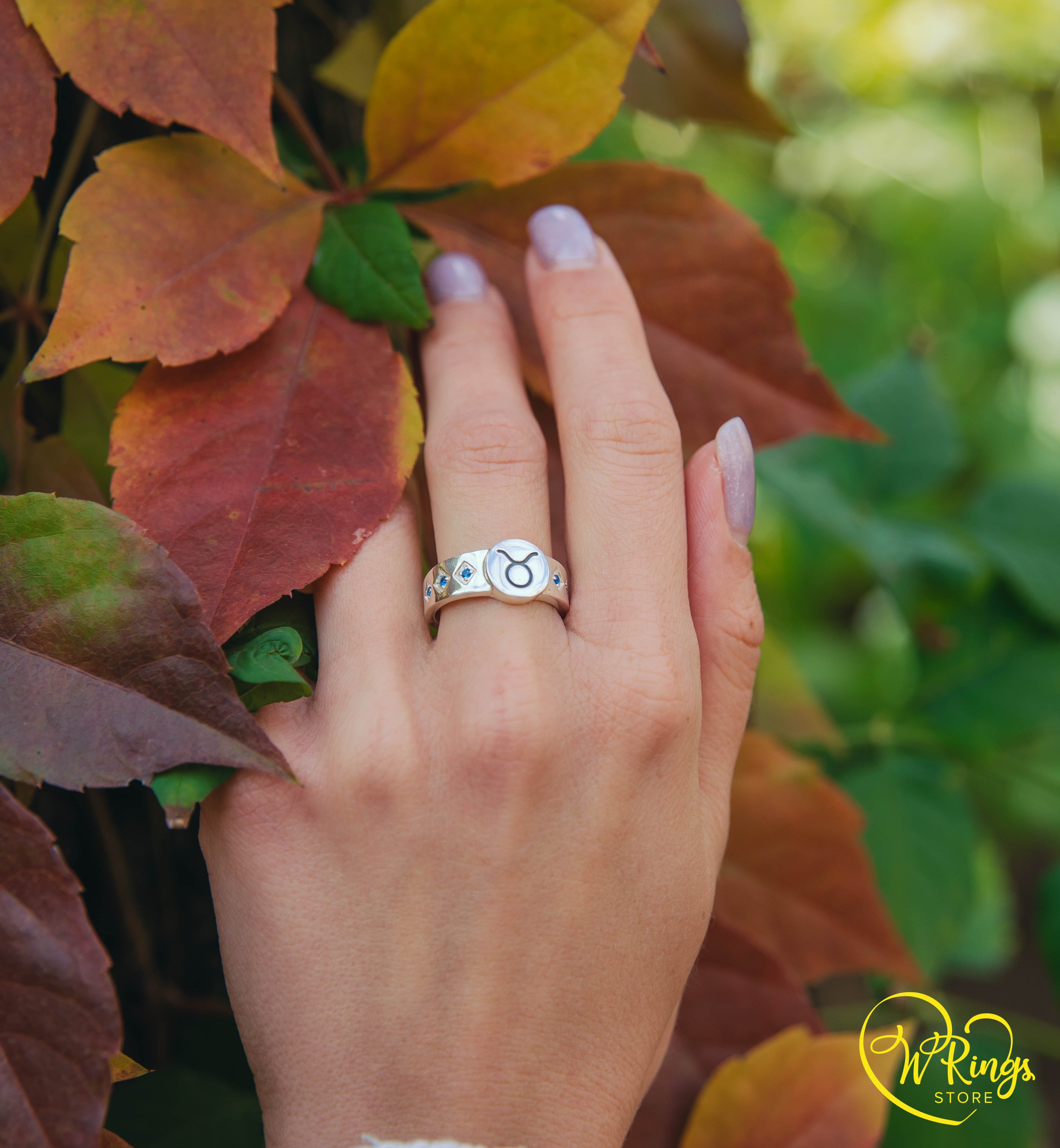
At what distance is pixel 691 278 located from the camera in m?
0.52

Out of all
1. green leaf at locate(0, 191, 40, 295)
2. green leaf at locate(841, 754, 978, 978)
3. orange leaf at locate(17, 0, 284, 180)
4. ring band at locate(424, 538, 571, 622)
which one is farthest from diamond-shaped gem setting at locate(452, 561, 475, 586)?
green leaf at locate(841, 754, 978, 978)

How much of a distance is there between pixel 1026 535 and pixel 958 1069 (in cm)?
53

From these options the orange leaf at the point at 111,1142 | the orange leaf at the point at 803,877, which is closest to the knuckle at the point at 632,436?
the orange leaf at the point at 803,877

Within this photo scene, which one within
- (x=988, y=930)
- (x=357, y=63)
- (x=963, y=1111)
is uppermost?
(x=357, y=63)

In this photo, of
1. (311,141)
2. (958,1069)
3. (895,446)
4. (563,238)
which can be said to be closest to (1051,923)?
(958,1069)

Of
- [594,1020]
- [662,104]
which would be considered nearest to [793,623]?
[662,104]

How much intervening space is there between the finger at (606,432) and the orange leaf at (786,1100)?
0.32 metres

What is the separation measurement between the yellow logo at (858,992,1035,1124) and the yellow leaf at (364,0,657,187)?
0.69 m

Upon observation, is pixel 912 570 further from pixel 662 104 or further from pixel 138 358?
pixel 138 358

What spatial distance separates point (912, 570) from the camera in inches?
35.2

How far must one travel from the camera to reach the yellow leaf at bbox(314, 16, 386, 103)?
58 centimetres

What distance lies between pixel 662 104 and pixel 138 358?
0.44 meters

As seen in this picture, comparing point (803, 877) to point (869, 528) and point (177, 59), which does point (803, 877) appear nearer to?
point (869, 528)

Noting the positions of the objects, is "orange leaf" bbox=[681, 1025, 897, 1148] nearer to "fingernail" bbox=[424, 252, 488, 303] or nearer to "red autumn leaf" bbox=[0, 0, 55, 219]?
"fingernail" bbox=[424, 252, 488, 303]
